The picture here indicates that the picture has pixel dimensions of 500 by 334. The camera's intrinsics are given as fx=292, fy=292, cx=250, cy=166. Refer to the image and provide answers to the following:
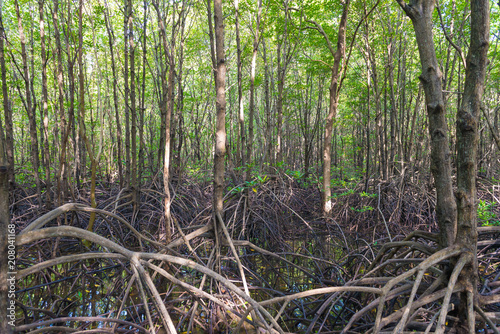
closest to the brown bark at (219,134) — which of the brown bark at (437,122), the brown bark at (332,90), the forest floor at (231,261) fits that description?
the forest floor at (231,261)

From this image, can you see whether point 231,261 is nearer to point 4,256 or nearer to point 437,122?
point 4,256

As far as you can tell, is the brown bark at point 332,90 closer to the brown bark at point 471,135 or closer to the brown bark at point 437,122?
the brown bark at point 437,122

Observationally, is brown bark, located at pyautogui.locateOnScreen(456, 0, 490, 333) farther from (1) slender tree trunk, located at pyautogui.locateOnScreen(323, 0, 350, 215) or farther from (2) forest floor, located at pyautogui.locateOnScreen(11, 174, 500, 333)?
(1) slender tree trunk, located at pyautogui.locateOnScreen(323, 0, 350, 215)

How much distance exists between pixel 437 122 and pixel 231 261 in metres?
2.72

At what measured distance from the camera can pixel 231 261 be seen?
3.60 m

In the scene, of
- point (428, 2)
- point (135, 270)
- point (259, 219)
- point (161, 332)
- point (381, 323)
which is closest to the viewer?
point (381, 323)

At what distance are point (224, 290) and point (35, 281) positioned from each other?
2.13m

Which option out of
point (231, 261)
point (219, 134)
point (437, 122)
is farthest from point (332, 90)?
point (437, 122)

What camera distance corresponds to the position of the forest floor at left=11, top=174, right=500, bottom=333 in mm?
1895

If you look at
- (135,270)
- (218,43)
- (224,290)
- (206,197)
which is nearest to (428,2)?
(218,43)

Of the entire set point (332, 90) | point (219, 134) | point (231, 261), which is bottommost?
point (231, 261)

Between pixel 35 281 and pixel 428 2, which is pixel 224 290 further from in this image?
pixel 428 2

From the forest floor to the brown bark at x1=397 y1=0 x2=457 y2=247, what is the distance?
0.21m

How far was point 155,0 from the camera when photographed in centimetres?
303
